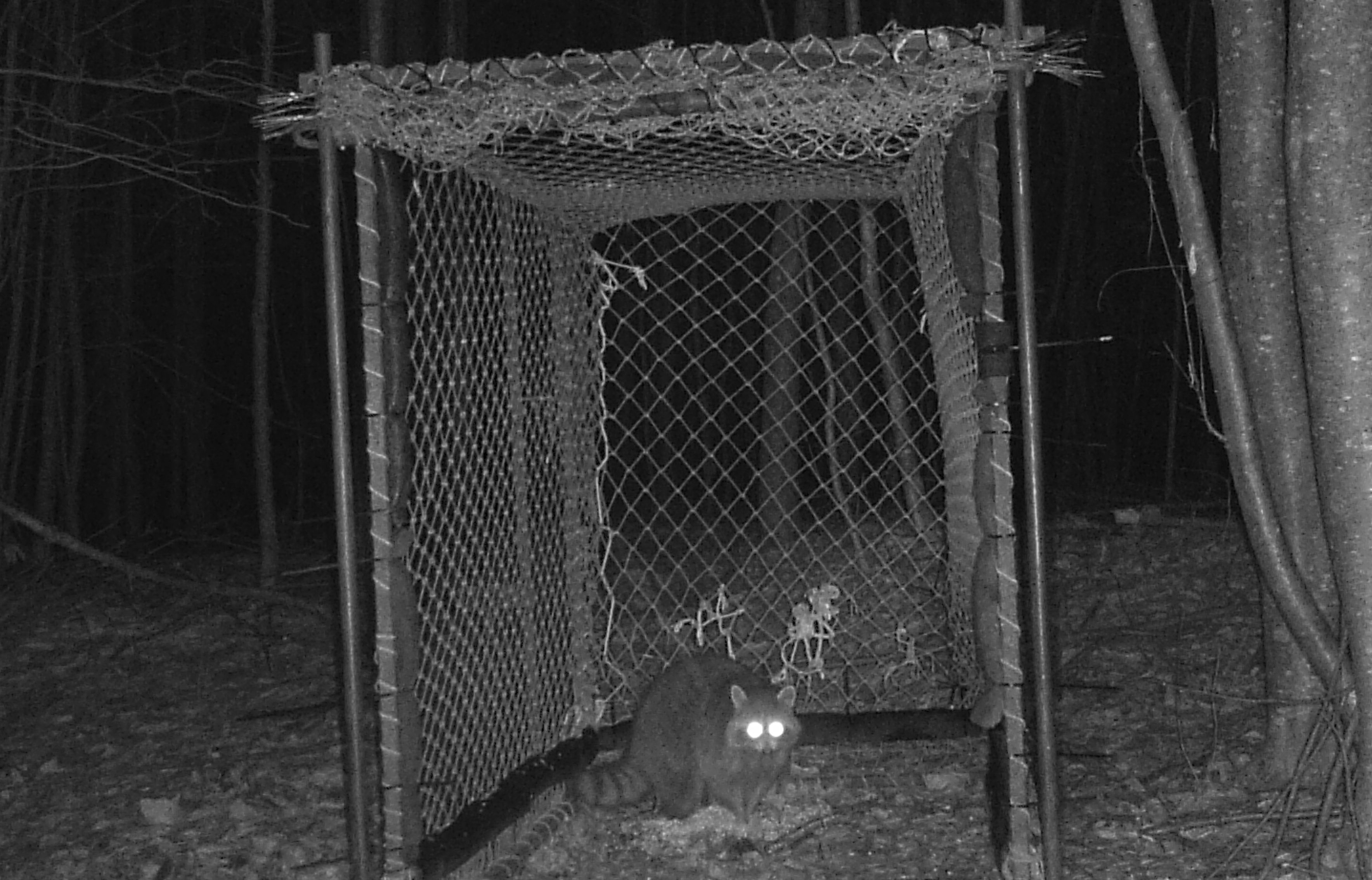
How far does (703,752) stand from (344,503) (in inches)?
61.9

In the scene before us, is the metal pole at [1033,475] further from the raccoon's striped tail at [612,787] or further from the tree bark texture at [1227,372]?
the raccoon's striped tail at [612,787]

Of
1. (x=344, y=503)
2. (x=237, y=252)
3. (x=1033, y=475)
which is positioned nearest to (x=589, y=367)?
(x=344, y=503)

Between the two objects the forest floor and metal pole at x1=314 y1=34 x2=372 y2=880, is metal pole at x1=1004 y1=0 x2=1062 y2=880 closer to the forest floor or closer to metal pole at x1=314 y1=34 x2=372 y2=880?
the forest floor

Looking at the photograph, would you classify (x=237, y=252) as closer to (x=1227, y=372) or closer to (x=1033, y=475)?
(x=1227, y=372)

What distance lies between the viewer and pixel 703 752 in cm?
441

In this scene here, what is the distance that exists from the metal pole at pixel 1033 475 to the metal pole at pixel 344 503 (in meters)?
1.50

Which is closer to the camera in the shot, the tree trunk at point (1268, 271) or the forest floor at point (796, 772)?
the tree trunk at point (1268, 271)

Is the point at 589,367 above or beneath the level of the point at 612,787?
above

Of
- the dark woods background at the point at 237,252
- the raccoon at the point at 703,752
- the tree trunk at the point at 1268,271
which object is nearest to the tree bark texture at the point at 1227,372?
the tree trunk at the point at 1268,271

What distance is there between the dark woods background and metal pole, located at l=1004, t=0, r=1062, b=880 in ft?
11.4

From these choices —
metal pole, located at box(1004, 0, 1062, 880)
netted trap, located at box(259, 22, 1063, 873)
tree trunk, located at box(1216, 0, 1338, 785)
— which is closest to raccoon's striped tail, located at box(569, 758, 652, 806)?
netted trap, located at box(259, 22, 1063, 873)

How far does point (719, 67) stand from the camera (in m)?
3.09

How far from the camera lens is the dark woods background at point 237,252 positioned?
910 cm

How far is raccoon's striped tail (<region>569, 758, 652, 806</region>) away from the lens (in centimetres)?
445
